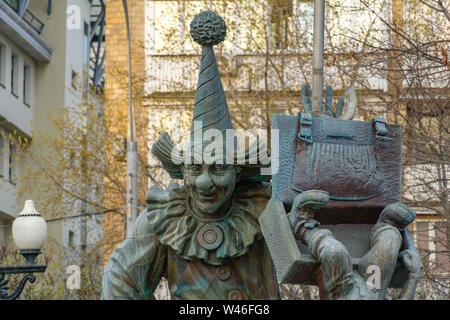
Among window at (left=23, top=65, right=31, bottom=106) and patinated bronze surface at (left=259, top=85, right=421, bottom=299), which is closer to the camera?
Answer: patinated bronze surface at (left=259, top=85, right=421, bottom=299)

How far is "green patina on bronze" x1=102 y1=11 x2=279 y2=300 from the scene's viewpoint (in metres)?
8.65

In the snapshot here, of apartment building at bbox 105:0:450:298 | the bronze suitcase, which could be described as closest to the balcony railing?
apartment building at bbox 105:0:450:298

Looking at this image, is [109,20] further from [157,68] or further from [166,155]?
Result: [166,155]

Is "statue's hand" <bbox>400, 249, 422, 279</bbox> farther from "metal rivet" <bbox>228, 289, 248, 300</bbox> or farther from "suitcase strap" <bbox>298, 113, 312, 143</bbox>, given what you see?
"metal rivet" <bbox>228, 289, 248, 300</bbox>

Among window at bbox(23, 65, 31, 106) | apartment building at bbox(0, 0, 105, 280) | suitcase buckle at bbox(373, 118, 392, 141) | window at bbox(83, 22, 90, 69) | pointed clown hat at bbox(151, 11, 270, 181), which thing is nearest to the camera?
suitcase buckle at bbox(373, 118, 392, 141)

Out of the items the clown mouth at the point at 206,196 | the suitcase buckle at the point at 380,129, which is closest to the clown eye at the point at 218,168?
the clown mouth at the point at 206,196

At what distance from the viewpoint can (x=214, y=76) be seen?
8.74 m

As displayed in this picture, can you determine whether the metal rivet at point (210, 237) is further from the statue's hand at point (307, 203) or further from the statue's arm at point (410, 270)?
the statue's arm at point (410, 270)

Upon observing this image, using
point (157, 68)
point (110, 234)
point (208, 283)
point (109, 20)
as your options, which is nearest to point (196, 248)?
point (208, 283)

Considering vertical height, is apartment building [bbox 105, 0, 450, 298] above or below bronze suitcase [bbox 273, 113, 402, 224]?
above

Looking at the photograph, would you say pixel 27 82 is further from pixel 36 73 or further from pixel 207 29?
pixel 207 29

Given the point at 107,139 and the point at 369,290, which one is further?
the point at 107,139
